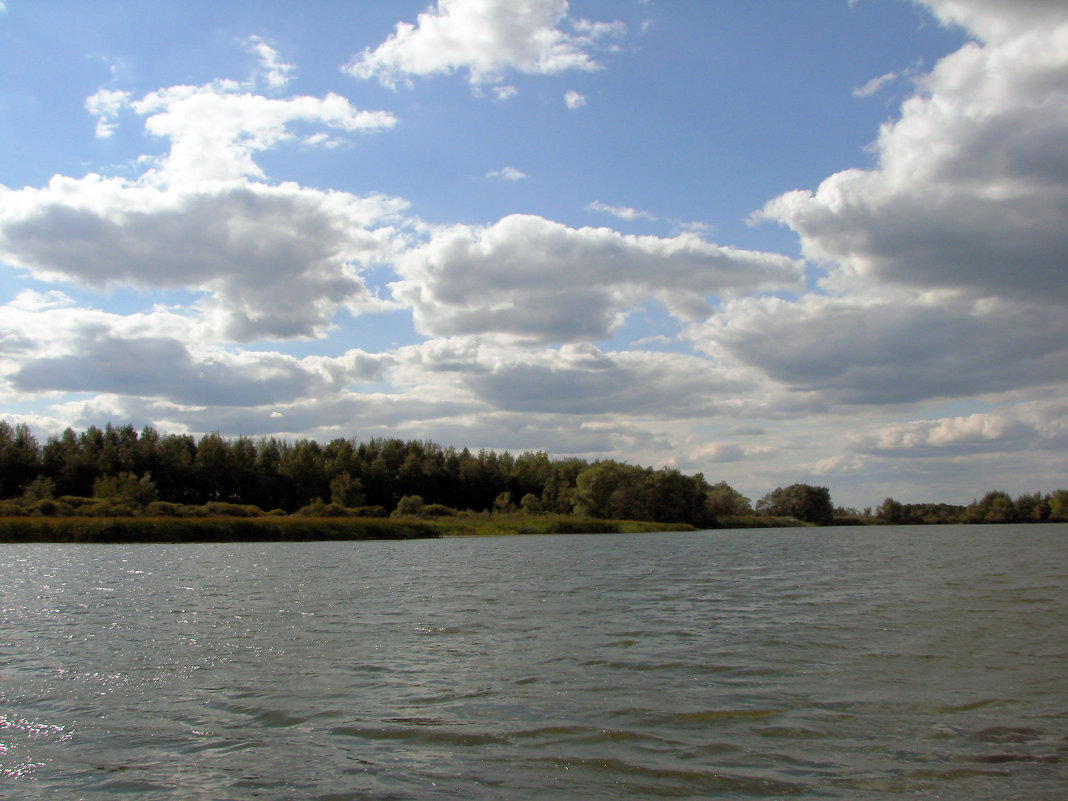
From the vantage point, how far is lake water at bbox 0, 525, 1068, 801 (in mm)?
8000

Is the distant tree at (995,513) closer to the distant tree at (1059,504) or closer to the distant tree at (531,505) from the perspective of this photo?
the distant tree at (1059,504)

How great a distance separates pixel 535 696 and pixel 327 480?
132 meters

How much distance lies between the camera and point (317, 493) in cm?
13462

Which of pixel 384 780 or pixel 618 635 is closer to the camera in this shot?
pixel 384 780

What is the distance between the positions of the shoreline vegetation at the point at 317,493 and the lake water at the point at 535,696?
5116 cm

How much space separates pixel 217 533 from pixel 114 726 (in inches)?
2651

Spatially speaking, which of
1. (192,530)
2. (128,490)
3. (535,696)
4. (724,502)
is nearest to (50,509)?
(128,490)

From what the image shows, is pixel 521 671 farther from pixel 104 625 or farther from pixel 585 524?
pixel 585 524

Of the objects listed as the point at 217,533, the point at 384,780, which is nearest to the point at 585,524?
the point at 217,533

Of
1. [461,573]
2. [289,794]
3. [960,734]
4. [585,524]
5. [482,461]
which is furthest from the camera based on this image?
[482,461]

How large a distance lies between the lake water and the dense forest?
78.0 metres

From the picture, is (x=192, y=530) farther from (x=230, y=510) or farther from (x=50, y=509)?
(x=230, y=510)

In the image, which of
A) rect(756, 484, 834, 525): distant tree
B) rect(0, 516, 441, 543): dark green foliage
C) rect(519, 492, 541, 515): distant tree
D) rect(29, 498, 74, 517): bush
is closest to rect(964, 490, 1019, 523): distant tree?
rect(756, 484, 834, 525): distant tree

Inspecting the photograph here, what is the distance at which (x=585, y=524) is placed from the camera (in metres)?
Answer: 106
